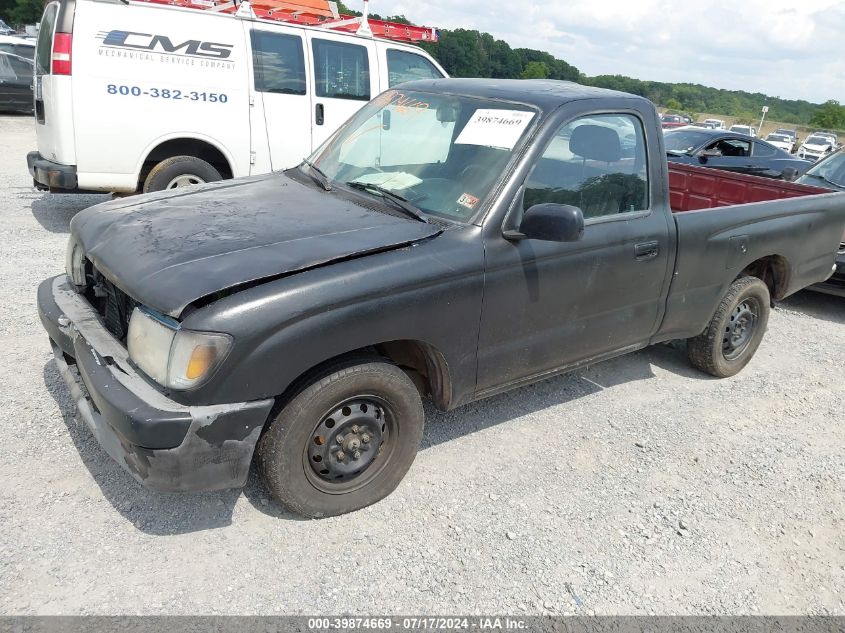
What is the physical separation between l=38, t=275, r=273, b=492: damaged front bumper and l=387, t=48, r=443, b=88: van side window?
6318 mm

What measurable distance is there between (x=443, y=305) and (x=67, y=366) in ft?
5.97

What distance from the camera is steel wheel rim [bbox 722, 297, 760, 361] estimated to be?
4.96 metres

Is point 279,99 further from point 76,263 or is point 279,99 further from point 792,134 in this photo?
point 792,134

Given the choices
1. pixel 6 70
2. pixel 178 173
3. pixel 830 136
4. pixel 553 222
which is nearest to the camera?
pixel 553 222

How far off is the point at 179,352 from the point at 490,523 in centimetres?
161

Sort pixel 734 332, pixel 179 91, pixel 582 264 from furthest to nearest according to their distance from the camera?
pixel 179 91 < pixel 734 332 < pixel 582 264

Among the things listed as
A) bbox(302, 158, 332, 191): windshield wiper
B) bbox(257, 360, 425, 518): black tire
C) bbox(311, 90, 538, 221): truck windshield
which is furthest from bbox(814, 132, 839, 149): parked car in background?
bbox(257, 360, 425, 518): black tire

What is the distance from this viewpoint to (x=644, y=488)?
3.61 metres

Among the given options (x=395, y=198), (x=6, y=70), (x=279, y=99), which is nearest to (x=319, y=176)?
(x=395, y=198)

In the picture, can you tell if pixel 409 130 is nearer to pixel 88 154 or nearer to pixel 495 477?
pixel 495 477

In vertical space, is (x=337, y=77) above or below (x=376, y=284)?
above

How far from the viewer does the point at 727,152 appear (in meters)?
12.7

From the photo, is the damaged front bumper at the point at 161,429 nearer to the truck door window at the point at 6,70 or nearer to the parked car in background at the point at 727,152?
the parked car in background at the point at 727,152

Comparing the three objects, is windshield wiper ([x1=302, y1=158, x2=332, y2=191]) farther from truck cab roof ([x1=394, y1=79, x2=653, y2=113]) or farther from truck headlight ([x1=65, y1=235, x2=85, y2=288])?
truck headlight ([x1=65, y1=235, x2=85, y2=288])
